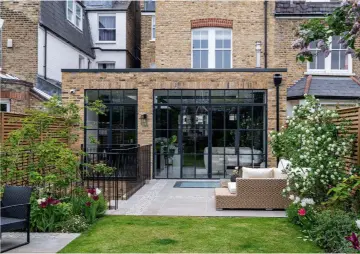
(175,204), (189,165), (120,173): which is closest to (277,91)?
(189,165)

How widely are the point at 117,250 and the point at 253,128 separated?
9.58 metres

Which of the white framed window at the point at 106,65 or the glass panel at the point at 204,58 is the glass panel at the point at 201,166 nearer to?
the glass panel at the point at 204,58

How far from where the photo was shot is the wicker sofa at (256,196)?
9.28 m

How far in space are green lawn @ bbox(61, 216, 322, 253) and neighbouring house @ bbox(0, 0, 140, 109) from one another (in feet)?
39.4

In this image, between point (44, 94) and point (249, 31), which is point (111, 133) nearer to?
point (44, 94)

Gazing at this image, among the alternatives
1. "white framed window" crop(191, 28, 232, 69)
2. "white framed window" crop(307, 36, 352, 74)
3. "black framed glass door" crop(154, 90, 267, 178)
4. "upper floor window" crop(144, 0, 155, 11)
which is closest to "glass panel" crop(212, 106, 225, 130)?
"black framed glass door" crop(154, 90, 267, 178)

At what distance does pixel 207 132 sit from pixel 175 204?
5.40 meters

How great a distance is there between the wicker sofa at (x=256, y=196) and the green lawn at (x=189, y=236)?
0.92 m

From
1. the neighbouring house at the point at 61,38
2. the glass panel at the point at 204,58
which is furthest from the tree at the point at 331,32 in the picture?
the neighbouring house at the point at 61,38

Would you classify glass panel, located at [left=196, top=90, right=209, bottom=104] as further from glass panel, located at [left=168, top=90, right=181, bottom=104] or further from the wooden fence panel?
the wooden fence panel

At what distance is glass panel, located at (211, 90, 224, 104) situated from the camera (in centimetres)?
1499

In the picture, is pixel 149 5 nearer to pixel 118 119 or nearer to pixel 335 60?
pixel 118 119

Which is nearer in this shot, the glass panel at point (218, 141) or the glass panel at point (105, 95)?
the glass panel at point (218, 141)

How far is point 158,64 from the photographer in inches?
698
